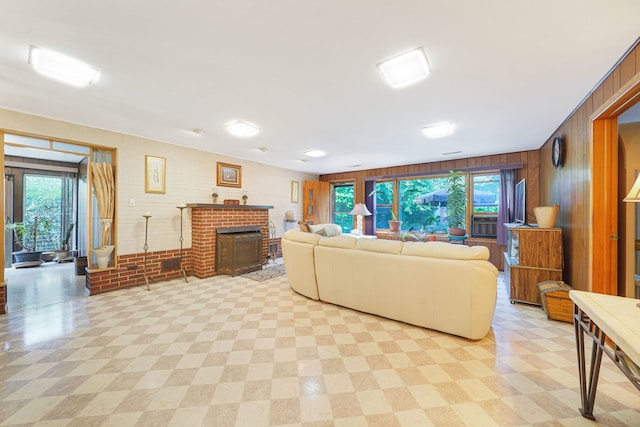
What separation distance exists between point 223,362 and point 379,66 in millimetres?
2598

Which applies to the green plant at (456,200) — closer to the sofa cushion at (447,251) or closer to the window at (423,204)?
the window at (423,204)

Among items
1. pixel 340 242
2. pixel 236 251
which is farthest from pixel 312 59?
pixel 236 251

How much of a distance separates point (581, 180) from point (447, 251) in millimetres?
1726

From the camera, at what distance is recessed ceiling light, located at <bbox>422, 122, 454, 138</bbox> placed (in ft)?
10.5

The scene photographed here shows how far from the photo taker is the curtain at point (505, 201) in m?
4.64

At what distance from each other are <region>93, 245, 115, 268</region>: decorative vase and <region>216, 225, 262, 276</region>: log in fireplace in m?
1.50

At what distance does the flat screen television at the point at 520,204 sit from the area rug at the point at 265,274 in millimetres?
4122

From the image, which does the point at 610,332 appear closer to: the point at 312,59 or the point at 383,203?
the point at 312,59

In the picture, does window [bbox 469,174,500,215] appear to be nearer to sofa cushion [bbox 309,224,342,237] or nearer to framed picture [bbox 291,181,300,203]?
sofa cushion [bbox 309,224,342,237]

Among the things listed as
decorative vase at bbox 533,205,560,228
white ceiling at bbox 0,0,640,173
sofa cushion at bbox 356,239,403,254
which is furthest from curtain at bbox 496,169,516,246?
sofa cushion at bbox 356,239,403,254

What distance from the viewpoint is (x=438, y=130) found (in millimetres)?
3375

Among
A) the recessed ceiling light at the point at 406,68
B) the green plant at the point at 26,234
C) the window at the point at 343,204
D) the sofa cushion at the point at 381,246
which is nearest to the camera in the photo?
the recessed ceiling light at the point at 406,68

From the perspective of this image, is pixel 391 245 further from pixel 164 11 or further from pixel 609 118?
pixel 164 11

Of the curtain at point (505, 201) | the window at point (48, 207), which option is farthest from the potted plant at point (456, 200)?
the window at point (48, 207)
